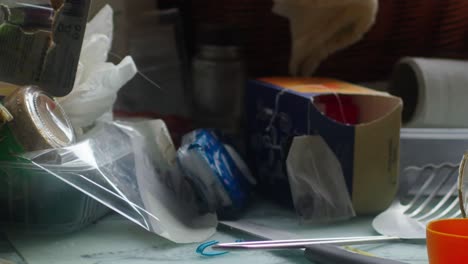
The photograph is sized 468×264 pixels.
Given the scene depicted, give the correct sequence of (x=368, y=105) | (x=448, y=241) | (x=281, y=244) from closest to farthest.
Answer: (x=448, y=241) → (x=281, y=244) → (x=368, y=105)

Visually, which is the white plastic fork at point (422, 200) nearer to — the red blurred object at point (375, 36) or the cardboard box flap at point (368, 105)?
the cardboard box flap at point (368, 105)

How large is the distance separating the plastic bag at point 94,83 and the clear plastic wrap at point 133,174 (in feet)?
0.06

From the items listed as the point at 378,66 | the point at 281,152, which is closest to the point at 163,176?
the point at 281,152

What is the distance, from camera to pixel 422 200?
0.74 m

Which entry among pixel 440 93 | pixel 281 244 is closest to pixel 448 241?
pixel 281 244

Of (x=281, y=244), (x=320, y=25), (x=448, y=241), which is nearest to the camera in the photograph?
(x=448, y=241)

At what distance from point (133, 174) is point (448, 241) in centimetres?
28

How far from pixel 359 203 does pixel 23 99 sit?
0.99 feet

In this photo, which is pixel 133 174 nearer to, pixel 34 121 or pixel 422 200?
pixel 34 121

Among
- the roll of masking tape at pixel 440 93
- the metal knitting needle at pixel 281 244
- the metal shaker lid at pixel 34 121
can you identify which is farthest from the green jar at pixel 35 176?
the roll of masking tape at pixel 440 93

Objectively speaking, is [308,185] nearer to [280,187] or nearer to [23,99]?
[280,187]

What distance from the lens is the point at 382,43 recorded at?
904mm

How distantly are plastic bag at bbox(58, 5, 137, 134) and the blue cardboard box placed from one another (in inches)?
5.6

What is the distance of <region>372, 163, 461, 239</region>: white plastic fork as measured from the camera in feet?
2.18
